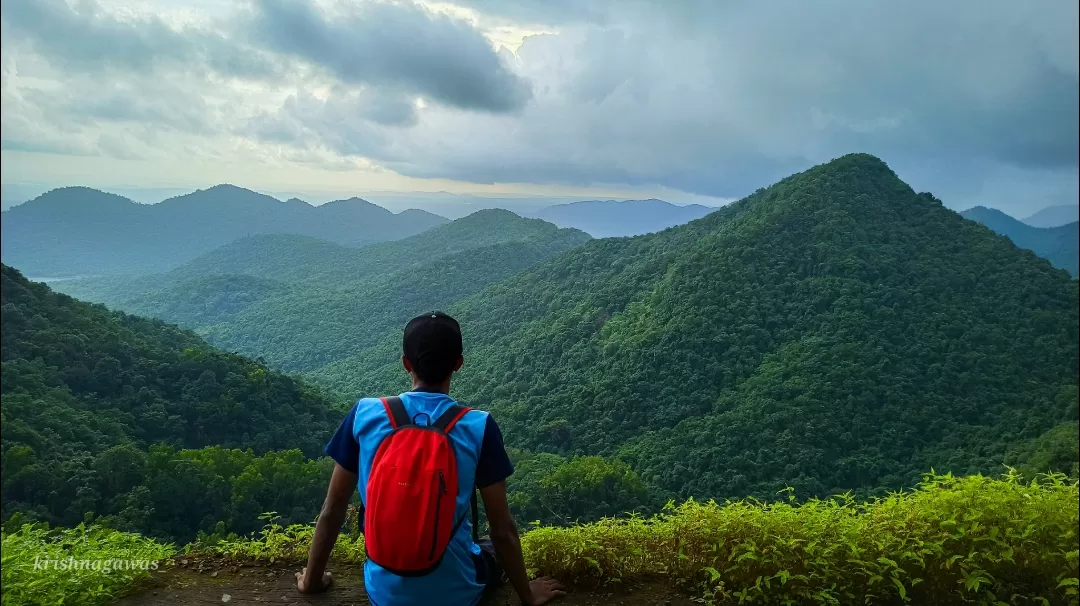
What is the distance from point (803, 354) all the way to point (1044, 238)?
30.8 m

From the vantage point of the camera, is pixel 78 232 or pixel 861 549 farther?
pixel 78 232

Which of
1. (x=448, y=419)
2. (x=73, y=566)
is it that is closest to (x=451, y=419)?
(x=448, y=419)

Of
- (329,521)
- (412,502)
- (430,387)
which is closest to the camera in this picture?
(412,502)

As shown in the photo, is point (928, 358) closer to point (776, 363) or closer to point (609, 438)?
point (776, 363)

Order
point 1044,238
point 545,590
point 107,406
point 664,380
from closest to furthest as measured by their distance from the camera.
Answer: point 545,590 → point 107,406 → point 664,380 → point 1044,238

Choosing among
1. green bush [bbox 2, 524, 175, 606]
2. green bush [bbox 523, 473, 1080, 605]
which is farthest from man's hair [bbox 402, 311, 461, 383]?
green bush [bbox 2, 524, 175, 606]

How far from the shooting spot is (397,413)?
1.62 m

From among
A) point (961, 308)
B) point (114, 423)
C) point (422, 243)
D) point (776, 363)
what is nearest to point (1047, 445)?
point (776, 363)

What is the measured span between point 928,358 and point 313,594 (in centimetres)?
3644

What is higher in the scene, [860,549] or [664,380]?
[860,549]

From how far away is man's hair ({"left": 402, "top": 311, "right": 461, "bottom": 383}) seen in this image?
170 centimetres

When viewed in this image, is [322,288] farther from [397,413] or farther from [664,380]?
[397,413]

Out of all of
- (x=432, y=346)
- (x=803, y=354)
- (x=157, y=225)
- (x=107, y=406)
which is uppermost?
(x=157, y=225)

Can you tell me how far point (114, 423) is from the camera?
70.1 feet
